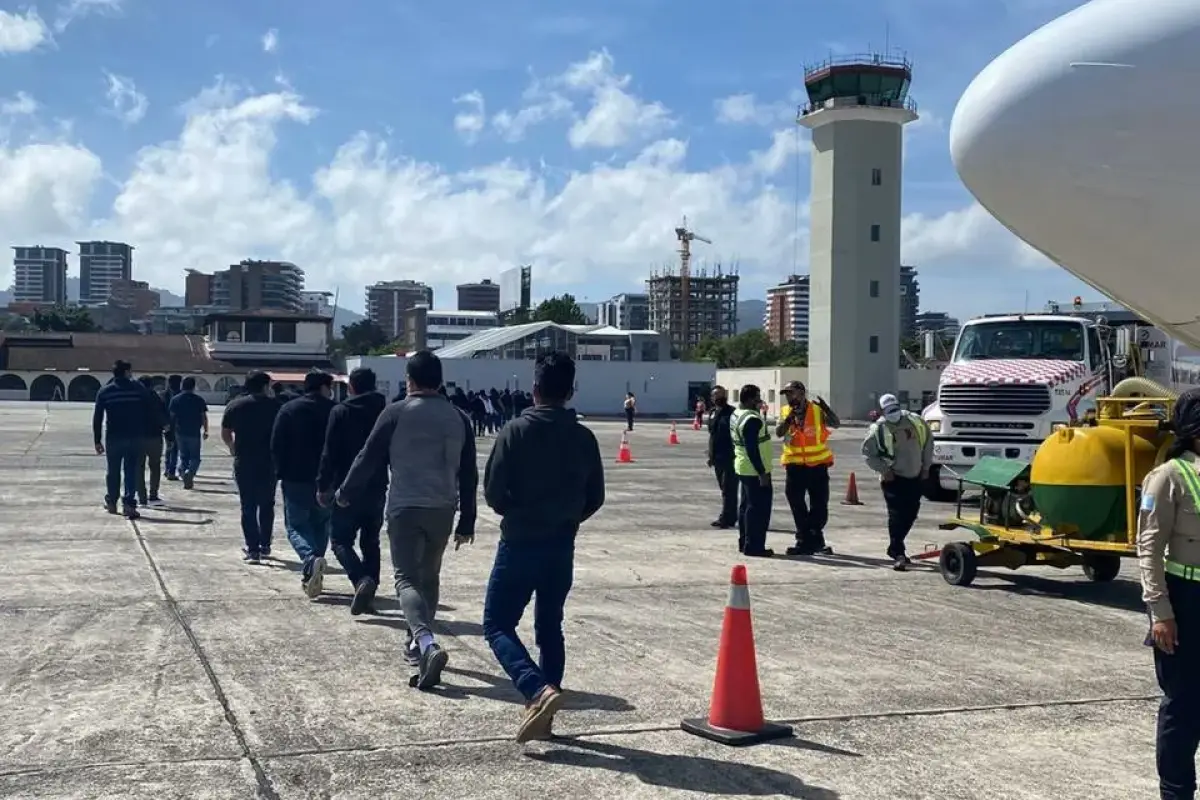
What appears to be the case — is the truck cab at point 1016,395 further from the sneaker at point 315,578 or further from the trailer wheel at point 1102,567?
the sneaker at point 315,578

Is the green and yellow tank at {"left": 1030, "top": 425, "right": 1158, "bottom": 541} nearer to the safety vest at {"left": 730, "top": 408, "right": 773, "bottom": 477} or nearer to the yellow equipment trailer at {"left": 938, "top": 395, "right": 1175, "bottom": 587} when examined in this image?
the yellow equipment trailer at {"left": 938, "top": 395, "right": 1175, "bottom": 587}

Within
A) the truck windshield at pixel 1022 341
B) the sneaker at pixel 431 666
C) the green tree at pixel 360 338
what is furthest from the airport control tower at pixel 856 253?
the green tree at pixel 360 338

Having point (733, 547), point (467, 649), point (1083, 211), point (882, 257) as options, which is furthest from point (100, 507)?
point (882, 257)

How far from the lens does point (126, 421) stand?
13.6 m

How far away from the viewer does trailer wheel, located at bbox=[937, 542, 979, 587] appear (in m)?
10.1

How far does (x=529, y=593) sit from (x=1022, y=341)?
13744 millimetres

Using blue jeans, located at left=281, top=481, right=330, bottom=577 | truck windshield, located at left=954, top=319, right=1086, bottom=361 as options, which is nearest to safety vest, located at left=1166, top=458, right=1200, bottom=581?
blue jeans, located at left=281, top=481, right=330, bottom=577

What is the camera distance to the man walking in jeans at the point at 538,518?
568 cm

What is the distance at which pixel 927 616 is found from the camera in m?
8.83

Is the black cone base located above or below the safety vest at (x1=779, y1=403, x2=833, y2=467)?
below

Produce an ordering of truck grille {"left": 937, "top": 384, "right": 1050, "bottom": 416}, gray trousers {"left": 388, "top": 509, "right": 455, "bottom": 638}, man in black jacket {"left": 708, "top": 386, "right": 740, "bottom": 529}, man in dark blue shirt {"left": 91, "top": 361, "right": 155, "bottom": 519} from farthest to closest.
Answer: truck grille {"left": 937, "top": 384, "right": 1050, "bottom": 416}
man in black jacket {"left": 708, "top": 386, "right": 740, "bottom": 529}
man in dark blue shirt {"left": 91, "top": 361, "right": 155, "bottom": 519}
gray trousers {"left": 388, "top": 509, "right": 455, "bottom": 638}

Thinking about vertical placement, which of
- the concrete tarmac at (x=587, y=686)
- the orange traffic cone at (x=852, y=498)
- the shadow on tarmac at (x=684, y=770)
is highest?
the orange traffic cone at (x=852, y=498)

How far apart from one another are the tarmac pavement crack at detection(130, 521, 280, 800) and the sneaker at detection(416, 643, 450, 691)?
974mm

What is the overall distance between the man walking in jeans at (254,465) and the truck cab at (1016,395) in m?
8.86
